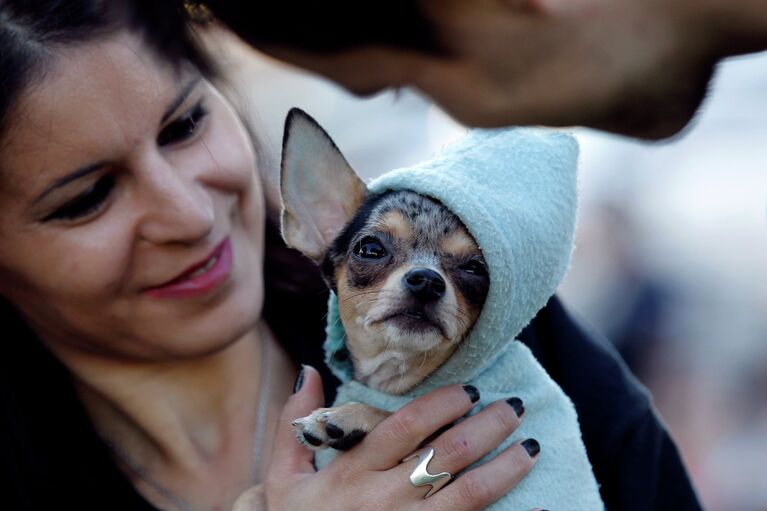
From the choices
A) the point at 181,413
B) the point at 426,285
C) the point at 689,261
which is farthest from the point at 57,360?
the point at 689,261

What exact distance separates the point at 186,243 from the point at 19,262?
0.31m

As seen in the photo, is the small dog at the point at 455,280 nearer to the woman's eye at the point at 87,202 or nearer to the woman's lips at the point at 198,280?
the woman's lips at the point at 198,280

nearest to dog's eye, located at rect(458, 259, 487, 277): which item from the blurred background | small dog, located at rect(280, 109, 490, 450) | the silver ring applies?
small dog, located at rect(280, 109, 490, 450)

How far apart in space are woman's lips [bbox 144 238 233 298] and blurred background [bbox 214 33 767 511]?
1.68m

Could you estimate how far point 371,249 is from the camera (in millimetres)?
1723

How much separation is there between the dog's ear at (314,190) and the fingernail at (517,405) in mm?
525

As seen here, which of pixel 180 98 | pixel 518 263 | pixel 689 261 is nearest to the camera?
pixel 518 263

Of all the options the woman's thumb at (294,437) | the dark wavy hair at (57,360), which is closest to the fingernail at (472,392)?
the woman's thumb at (294,437)

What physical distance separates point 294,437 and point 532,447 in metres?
0.45

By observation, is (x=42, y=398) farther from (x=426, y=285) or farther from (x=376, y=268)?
(x=426, y=285)

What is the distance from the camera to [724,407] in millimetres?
3943

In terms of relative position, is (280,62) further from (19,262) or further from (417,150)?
(417,150)

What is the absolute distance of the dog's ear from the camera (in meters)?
1.71

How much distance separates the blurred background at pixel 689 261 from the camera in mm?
3820
